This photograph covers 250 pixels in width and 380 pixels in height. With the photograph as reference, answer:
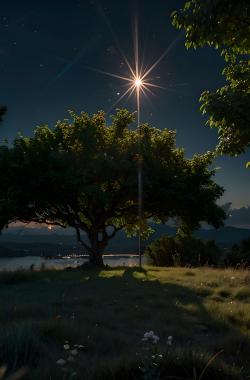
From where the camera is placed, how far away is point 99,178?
3581 cm

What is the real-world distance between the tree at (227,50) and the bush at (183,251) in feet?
87.4

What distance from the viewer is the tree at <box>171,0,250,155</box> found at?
34.5ft

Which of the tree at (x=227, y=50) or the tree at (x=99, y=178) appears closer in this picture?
the tree at (x=227, y=50)

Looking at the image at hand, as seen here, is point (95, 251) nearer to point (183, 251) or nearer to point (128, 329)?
point (183, 251)

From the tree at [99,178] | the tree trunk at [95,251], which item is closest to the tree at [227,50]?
the tree at [99,178]

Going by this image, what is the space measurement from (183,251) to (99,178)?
37.5 feet

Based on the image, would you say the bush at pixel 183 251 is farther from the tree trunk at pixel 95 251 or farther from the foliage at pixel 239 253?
the tree trunk at pixel 95 251

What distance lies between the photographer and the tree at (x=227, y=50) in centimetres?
1052

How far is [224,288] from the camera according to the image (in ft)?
62.6

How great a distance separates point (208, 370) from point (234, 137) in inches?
360

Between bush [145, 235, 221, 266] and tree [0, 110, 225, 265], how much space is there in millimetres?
2002

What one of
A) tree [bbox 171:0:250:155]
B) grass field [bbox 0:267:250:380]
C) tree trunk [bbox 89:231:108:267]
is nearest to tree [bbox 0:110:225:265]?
tree trunk [bbox 89:231:108:267]

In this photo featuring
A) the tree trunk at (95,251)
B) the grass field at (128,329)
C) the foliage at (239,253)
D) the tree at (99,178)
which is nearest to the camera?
the grass field at (128,329)

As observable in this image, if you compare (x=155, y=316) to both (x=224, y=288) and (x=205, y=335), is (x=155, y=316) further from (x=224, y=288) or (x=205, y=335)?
(x=224, y=288)
